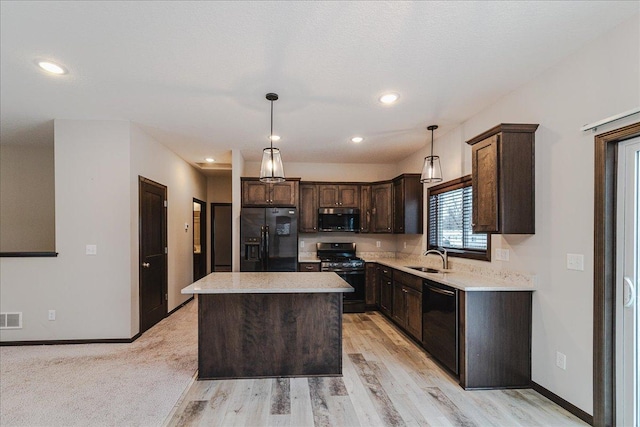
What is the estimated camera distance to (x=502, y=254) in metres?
3.20

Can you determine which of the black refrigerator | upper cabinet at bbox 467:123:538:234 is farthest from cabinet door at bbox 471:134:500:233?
the black refrigerator

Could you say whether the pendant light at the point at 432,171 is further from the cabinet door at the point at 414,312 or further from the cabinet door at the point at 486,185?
the cabinet door at the point at 414,312

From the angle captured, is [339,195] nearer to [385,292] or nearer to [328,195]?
[328,195]

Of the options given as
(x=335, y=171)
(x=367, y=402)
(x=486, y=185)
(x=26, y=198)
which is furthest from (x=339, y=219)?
(x=26, y=198)

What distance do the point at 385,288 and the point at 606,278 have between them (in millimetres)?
3204

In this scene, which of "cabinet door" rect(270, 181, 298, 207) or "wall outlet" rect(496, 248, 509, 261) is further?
"cabinet door" rect(270, 181, 298, 207)

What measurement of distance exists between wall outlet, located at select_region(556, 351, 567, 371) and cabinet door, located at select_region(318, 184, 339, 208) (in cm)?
391

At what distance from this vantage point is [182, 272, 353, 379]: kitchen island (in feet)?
9.91

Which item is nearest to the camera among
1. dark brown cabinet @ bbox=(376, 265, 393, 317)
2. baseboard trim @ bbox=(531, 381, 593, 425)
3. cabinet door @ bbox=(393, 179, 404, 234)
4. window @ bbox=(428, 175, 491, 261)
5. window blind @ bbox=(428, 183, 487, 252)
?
baseboard trim @ bbox=(531, 381, 593, 425)

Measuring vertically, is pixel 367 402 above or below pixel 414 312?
below

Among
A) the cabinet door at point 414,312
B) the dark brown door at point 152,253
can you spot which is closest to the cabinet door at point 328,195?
the cabinet door at point 414,312

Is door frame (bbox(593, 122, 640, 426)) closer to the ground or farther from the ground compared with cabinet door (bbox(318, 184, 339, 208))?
closer to the ground

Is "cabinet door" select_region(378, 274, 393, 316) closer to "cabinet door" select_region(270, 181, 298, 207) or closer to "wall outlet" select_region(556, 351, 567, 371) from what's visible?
"cabinet door" select_region(270, 181, 298, 207)

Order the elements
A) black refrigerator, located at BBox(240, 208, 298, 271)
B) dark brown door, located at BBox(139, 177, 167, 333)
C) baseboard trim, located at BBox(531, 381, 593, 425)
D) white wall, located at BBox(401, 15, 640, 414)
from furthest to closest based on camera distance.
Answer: black refrigerator, located at BBox(240, 208, 298, 271) → dark brown door, located at BBox(139, 177, 167, 333) → baseboard trim, located at BBox(531, 381, 593, 425) → white wall, located at BBox(401, 15, 640, 414)
